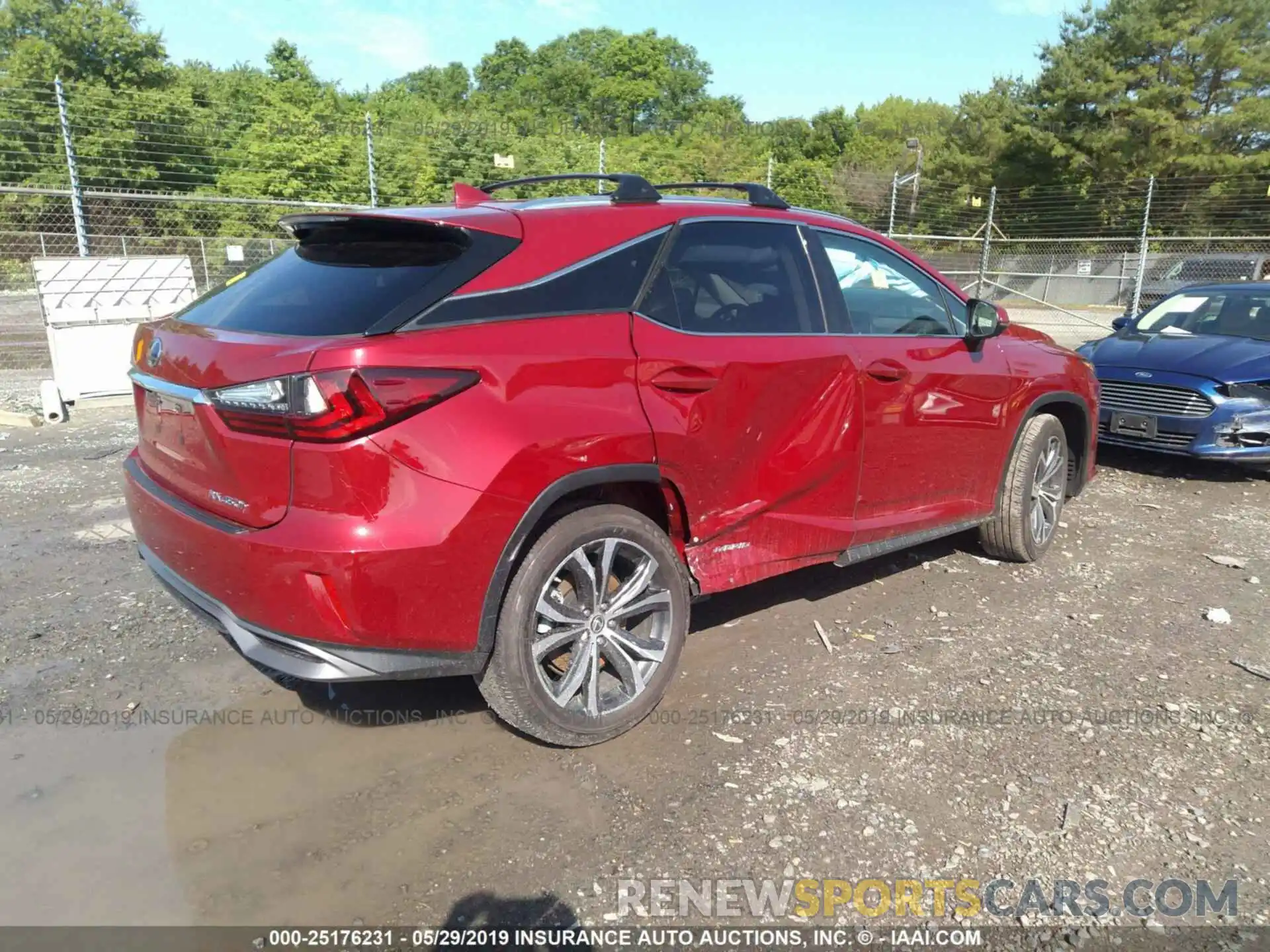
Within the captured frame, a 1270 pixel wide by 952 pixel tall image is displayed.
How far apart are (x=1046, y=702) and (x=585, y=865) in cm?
196

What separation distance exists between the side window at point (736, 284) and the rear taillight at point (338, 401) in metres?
0.95

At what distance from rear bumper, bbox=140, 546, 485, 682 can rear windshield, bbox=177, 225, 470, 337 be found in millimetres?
867

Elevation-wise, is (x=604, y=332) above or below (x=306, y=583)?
above

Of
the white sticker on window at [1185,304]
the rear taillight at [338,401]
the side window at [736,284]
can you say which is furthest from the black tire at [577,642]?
the white sticker on window at [1185,304]

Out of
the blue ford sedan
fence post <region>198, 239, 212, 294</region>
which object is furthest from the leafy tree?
the blue ford sedan

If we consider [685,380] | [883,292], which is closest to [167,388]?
[685,380]

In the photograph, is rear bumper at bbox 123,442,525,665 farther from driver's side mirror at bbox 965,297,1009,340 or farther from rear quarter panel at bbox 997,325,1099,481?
rear quarter panel at bbox 997,325,1099,481

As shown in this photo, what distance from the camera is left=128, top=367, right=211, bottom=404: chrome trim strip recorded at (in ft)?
8.88

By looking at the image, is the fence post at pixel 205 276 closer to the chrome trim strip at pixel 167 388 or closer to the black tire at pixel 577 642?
the chrome trim strip at pixel 167 388

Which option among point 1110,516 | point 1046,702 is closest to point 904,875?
point 1046,702

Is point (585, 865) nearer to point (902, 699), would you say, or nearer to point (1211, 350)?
point (902, 699)

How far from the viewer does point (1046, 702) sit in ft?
11.4

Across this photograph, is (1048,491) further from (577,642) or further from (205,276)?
(205,276)

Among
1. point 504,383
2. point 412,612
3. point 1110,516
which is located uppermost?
point 504,383
